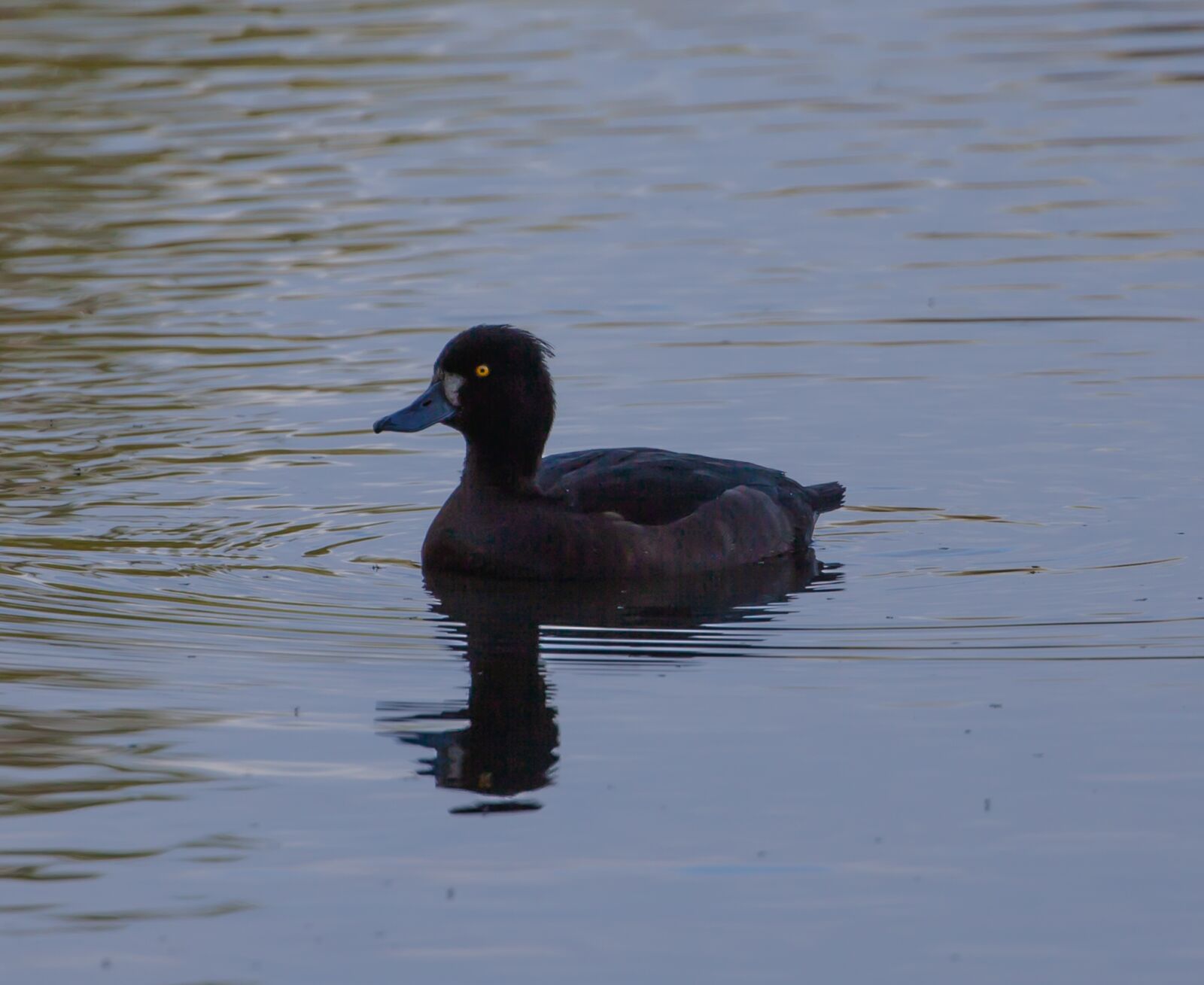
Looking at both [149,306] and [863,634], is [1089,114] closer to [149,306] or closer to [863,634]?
[149,306]

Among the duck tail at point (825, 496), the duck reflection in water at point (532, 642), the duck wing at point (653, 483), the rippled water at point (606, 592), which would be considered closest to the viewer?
the rippled water at point (606, 592)

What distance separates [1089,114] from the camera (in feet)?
73.7

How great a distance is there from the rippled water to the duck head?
0.68 metres

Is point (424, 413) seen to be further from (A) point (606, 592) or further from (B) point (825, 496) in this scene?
(B) point (825, 496)

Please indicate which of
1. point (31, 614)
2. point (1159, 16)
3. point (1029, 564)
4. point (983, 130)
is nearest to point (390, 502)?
point (31, 614)

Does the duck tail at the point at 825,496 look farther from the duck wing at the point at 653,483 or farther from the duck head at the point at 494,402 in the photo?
the duck head at the point at 494,402

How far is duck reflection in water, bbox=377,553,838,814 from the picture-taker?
7.63 meters

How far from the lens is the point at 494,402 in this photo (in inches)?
424

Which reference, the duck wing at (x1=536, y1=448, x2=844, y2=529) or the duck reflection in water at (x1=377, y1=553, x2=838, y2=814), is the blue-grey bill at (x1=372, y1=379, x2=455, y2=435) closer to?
the duck wing at (x1=536, y1=448, x2=844, y2=529)

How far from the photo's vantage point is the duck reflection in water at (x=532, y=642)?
7.63 m

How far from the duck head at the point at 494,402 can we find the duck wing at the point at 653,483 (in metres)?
0.23

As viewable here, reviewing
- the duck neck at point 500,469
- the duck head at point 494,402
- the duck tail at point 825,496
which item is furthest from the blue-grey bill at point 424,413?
the duck tail at point 825,496

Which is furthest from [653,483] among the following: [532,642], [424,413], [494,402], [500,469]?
[532,642]

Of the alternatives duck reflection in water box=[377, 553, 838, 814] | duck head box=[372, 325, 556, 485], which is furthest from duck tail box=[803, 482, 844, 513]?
duck head box=[372, 325, 556, 485]
